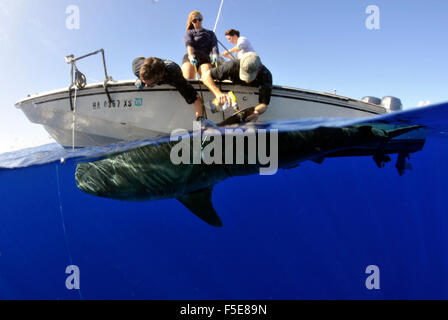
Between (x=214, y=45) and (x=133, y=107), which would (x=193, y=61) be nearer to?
(x=214, y=45)

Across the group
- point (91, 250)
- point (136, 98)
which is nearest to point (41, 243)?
point (91, 250)

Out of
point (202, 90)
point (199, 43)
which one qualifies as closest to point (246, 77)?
point (202, 90)

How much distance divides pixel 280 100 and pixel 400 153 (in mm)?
2656

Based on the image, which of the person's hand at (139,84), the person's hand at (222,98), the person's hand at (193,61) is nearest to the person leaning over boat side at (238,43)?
the person's hand at (193,61)

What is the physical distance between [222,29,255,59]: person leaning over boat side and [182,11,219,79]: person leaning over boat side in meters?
0.50

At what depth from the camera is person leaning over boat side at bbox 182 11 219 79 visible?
13.8 ft

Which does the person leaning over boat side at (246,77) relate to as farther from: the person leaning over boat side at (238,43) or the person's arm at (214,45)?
the person leaning over boat side at (238,43)

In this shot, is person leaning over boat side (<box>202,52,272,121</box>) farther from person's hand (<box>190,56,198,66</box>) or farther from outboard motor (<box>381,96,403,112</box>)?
outboard motor (<box>381,96,403,112</box>)

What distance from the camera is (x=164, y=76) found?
3979 millimetres

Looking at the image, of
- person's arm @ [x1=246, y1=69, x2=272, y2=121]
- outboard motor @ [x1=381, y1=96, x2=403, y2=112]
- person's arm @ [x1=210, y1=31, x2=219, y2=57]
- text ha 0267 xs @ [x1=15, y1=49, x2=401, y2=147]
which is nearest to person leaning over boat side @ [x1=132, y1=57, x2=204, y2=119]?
text ha 0267 xs @ [x1=15, y1=49, x2=401, y2=147]

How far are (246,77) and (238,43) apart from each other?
1039mm

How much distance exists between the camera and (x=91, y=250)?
38.9 ft

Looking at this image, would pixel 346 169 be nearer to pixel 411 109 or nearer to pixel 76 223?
pixel 411 109

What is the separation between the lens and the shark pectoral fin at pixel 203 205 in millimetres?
2785
